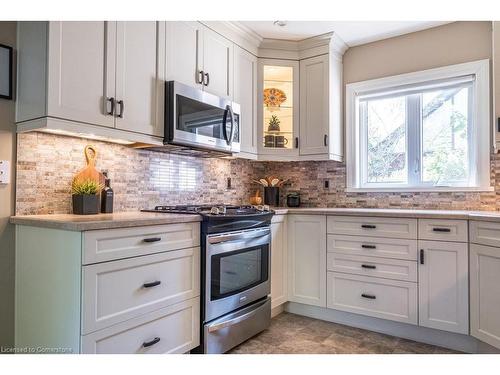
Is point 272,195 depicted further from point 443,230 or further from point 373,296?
point 443,230

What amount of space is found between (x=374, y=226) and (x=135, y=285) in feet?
5.73

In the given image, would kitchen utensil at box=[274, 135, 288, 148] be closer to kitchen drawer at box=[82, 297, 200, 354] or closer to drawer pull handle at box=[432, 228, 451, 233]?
drawer pull handle at box=[432, 228, 451, 233]

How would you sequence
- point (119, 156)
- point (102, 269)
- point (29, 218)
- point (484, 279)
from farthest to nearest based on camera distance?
point (119, 156) → point (484, 279) → point (29, 218) → point (102, 269)

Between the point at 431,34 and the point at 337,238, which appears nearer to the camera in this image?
the point at 337,238

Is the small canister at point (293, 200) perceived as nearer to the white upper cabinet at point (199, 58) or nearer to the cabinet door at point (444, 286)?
the white upper cabinet at point (199, 58)

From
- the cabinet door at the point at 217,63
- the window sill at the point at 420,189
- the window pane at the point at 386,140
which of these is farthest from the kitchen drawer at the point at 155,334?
the window pane at the point at 386,140

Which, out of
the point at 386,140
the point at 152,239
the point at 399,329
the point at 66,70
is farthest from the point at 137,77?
the point at 399,329

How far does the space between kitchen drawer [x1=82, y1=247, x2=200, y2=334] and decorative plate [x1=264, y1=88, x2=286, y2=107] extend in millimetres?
1769

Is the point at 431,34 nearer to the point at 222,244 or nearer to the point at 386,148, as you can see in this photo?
the point at 386,148

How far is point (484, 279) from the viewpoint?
87.0 inches

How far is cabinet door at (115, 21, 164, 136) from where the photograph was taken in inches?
82.2

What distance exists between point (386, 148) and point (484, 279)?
1.48 m

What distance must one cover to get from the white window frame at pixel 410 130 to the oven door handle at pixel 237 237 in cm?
120
